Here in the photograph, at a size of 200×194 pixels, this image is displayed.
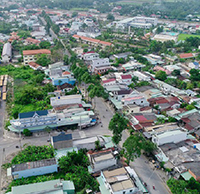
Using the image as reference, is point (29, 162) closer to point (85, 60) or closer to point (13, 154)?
point (13, 154)

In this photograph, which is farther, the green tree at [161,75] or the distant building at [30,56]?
the distant building at [30,56]

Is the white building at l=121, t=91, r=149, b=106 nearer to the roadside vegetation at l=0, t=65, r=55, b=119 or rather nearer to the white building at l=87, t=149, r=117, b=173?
the white building at l=87, t=149, r=117, b=173

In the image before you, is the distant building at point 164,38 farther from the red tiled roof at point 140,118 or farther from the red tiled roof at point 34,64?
the red tiled roof at point 140,118

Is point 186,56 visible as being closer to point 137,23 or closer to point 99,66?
point 99,66

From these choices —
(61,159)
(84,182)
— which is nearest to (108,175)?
(84,182)

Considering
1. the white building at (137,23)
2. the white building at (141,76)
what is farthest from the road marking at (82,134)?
the white building at (137,23)

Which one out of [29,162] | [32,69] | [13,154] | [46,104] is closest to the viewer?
[29,162]

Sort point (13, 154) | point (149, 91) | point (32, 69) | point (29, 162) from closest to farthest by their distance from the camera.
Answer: point (29, 162)
point (13, 154)
point (149, 91)
point (32, 69)
